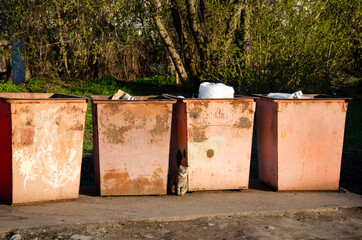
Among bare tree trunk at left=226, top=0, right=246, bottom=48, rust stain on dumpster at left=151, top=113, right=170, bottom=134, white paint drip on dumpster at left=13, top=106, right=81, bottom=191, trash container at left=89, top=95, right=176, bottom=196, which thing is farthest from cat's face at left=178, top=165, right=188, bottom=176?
bare tree trunk at left=226, top=0, right=246, bottom=48

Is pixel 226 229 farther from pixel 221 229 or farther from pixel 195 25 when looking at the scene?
pixel 195 25

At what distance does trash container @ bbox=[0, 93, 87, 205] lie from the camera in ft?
15.6

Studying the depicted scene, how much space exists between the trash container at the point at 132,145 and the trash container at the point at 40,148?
9.7 inches

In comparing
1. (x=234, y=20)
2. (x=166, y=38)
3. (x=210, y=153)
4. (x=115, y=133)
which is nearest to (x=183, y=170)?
(x=210, y=153)

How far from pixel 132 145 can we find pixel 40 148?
0.98 metres

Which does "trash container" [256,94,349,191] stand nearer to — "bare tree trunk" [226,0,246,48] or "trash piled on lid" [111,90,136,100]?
"trash piled on lid" [111,90,136,100]

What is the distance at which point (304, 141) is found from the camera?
5594 mm

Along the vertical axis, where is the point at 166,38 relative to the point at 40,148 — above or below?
above

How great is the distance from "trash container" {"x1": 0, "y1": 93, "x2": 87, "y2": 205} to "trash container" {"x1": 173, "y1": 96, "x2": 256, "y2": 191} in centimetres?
118

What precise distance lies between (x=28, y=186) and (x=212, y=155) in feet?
6.65

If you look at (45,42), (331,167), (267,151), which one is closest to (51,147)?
(267,151)

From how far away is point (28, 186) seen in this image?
488cm

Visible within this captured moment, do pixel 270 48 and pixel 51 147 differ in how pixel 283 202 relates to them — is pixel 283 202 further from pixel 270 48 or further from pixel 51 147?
pixel 270 48

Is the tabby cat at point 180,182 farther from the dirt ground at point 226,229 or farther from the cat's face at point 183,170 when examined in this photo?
the dirt ground at point 226,229
